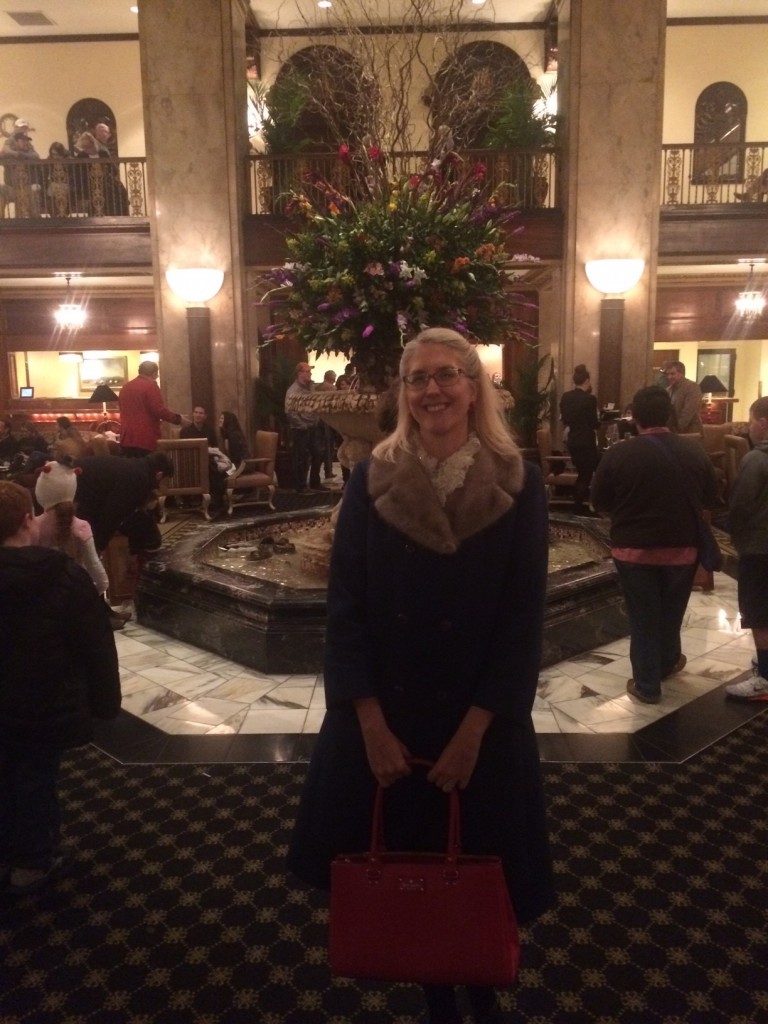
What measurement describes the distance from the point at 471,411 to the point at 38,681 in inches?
61.0

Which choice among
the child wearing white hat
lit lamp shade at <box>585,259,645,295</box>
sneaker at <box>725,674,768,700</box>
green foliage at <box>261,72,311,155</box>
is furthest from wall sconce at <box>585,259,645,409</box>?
the child wearing white hat

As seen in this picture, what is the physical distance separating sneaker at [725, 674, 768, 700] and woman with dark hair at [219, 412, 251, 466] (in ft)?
21.4

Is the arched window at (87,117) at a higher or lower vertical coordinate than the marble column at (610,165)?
higher

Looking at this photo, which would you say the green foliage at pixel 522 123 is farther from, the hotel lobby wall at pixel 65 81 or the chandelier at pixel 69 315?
the chandelier at pixel 69 315

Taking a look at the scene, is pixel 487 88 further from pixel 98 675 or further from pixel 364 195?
pixel 98 675

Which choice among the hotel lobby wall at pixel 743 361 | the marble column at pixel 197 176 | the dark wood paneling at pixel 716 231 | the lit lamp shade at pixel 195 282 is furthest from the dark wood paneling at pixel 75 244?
the hotel lobby wall at pixel 743 361

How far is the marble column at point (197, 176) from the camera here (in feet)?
29.9

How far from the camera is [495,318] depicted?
175 inches

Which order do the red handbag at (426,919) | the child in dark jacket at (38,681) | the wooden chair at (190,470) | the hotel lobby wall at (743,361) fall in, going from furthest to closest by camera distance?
the hotel lobby wall at (743,361) → the wooden chair at (190,470) → the child in dark jacket at (38,681) → the red handbag at (426,919)

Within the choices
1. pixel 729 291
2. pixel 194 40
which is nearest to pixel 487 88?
pixel 194 40

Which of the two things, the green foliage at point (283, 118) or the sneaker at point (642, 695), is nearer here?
the sneaker at point (642, 695)

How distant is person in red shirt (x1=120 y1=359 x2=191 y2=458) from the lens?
24.4 ft

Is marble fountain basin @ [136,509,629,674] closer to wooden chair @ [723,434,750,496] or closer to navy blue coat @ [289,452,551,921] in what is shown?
navy blue coat @ [289,452,551,921]

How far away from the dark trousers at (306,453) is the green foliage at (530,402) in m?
2.60
